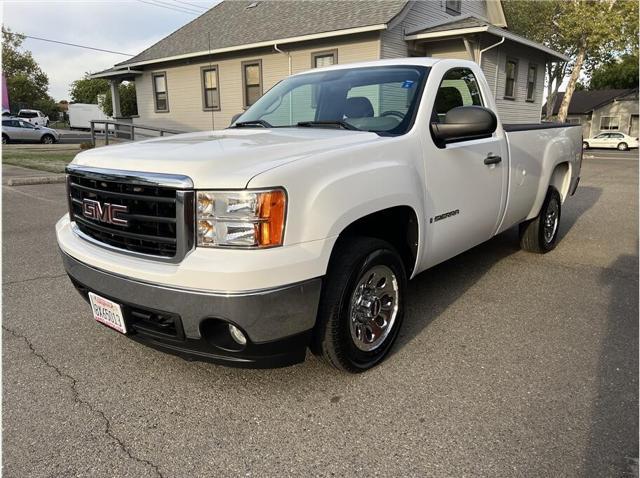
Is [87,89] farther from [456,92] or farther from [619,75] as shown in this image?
[456,92]

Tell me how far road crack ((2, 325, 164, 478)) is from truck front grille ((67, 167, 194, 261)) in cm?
86

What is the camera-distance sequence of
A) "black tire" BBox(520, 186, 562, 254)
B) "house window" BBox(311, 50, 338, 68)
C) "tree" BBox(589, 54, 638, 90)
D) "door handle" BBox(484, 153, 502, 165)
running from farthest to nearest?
"tree" BBox(589, 54, 638, 90) → "house window" BBox(311, 50, 338, 68) → "black tire" BBox(520, 186, 562, 254) → "door handle" BBox(484, 153, 502, 165)

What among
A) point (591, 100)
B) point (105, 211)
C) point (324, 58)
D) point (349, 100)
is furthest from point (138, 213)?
point (591, 100)

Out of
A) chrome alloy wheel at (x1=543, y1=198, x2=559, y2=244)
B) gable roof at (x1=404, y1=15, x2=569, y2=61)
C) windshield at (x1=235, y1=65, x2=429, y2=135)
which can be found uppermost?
gable roof at (x1=404, y1=15, x2=569, y2=61)

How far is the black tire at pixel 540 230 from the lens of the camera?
17.9ft

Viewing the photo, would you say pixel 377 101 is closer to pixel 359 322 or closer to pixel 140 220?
pixel 359 322

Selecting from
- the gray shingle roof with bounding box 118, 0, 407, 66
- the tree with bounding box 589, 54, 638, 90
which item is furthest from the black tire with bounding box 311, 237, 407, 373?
the tree with bounding box 589, 54, 638, 90

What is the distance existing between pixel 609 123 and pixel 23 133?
48.4 meters

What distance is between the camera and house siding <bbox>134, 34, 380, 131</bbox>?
15281mm

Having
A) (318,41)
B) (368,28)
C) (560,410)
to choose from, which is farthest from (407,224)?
(318,41)

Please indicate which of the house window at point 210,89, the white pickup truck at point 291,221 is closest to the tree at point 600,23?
the house window at point 210,89

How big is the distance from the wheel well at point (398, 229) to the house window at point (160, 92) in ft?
64.8

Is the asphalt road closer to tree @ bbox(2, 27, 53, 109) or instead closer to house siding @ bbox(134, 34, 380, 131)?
house siding @ bbox(134, 34, 380, 131)

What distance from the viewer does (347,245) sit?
2844 mm
